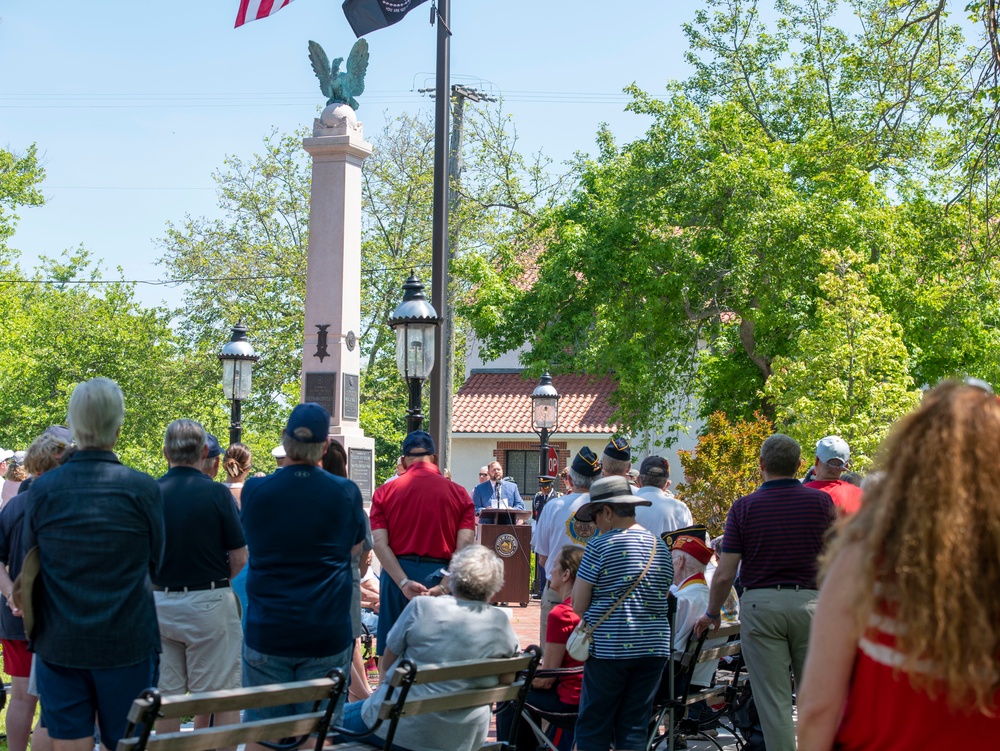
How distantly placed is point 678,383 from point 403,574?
1849cm

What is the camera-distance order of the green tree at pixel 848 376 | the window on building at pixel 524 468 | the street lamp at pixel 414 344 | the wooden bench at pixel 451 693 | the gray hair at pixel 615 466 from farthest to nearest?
1. the window on building at pixel 524 468
2. the green tree at pixel 848 376
3. the street lamp at pixel 414 344
4. the gray hair at pixel 615 466
5. the wooden bench at pixel 451 693

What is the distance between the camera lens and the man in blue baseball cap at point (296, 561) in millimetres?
5070

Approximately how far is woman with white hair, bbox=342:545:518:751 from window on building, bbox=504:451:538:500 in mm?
32897

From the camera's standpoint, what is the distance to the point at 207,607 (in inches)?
219

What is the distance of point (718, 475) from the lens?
15273 mm

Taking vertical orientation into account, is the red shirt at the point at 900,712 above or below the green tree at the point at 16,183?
below

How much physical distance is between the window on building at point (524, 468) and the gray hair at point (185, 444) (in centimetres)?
3269

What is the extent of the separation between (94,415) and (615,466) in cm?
381

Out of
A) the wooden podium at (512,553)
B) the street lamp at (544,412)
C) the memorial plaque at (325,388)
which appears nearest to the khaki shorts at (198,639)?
the memorial plaque at (325,388)

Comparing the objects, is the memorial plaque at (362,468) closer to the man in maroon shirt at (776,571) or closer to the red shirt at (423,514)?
the red shirt at (423,514)

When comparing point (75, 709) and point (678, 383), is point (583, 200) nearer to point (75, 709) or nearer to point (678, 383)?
point (678, 383)

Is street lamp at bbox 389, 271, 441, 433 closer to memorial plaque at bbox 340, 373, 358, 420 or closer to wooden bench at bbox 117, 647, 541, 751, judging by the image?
memorial plaque at bbox 340, 373, 358, 420

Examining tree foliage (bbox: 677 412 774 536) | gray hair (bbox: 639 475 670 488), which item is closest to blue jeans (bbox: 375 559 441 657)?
gray hair (bbox: 639 475 670 488)

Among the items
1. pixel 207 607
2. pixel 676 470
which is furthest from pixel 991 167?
pixel 676 470
